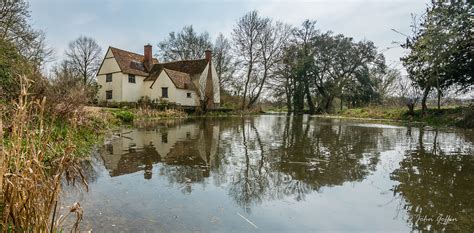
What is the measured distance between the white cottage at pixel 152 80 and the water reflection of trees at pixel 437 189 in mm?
24461

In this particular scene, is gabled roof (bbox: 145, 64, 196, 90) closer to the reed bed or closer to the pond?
the reed bed

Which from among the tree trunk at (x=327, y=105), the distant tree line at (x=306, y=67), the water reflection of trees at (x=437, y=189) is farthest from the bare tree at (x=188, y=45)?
the water reflection of trees at (x=437, y=189)

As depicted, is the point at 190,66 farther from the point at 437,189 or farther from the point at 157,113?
the point at 437,189

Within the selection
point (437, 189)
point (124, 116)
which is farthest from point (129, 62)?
point (437, 189)

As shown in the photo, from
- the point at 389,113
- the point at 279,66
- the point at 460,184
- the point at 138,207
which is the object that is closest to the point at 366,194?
the point at 460,184

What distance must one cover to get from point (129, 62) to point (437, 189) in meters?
34.0

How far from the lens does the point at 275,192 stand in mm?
4445

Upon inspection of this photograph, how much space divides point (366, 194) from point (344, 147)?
4.70 metres

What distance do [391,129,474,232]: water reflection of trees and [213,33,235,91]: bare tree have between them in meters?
33.8

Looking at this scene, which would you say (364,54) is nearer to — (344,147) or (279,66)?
(279,66)

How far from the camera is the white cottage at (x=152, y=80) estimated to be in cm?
3112

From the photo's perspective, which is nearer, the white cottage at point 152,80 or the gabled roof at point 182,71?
A: the white cottage at point 152,80

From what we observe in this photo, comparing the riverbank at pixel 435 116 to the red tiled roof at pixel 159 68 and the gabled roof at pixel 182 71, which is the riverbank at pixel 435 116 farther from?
the red tiled roof at pixel 159 68

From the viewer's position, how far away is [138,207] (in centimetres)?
368
